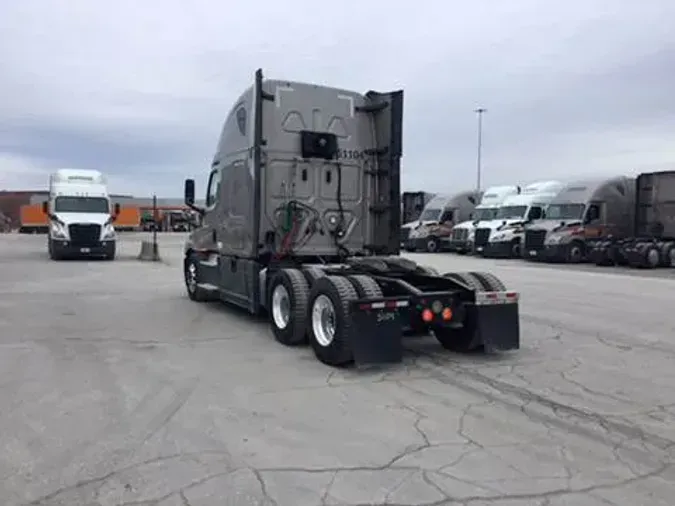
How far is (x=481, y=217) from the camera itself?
36000 millimetres

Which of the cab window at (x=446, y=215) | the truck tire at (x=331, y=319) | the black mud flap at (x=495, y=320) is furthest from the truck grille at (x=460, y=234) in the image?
the truck tire at (x=331, y=319)

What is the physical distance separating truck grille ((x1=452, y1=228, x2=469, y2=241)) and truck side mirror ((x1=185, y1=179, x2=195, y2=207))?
24.6 m

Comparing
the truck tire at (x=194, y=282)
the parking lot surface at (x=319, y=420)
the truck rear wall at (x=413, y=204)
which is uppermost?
the truck rear wall at (x=413, y=204)

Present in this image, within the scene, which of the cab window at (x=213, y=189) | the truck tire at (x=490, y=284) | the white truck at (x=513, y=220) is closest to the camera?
the truck tire at (x=490, y=284)

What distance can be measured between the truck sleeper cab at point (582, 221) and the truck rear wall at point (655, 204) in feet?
4.52

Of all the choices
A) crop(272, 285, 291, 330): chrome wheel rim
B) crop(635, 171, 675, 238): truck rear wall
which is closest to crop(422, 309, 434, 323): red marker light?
crop(272, 285, 291, 330): chrome wheel rim

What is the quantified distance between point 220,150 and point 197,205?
6.04 feet

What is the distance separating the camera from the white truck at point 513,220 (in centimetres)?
3256

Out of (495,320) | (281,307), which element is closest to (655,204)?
(495,320)

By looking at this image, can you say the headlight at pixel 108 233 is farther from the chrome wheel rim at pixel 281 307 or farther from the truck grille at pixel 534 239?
the chrome wheel rim at pixel 281 307

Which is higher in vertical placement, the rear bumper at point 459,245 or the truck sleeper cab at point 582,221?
the truck sleeper cab at point 582,221

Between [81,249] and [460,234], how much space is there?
62.8 ft

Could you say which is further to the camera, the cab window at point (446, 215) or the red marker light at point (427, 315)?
the cab window at point (446, 215)

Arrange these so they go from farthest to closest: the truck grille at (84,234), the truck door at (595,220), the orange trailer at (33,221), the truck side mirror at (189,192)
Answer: the orange trailer at (33,221)
the truck door at (595,220)
the truck grille at (84,234)
the truck side mirror at (189,192)
